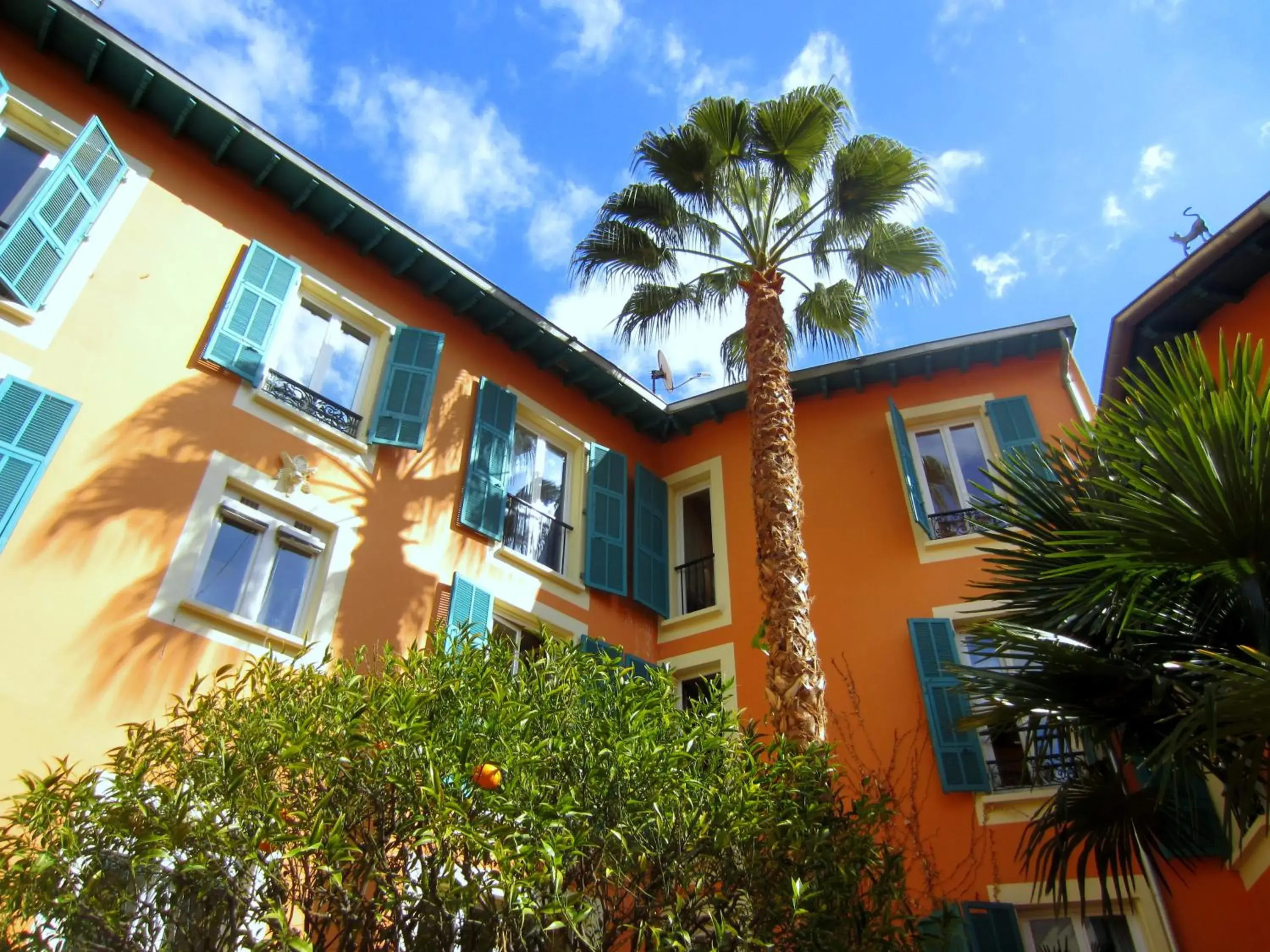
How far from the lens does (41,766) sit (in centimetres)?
623

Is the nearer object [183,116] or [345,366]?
[183,116]

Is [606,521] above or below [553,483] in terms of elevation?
below

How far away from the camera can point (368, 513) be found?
30.5 ft

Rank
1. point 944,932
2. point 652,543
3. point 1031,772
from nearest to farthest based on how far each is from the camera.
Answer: point 944,932
point 1031,772
point 652,543

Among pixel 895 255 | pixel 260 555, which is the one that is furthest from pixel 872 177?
pixel 260 555

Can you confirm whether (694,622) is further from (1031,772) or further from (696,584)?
(1031,772)

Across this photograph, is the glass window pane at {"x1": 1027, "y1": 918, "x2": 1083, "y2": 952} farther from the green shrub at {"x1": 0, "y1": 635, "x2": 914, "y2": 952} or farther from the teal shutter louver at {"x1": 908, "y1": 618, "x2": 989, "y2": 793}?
the green shrub at {"x1": 0, "y1": 635, "x2": 914, "y2": 952}

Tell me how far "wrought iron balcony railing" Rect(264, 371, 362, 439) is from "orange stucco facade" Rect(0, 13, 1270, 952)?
32 cm

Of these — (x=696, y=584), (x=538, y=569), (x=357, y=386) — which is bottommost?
(x=538, y=569)

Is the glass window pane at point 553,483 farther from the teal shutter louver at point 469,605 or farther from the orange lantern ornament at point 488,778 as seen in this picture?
the orange lantern ornament at point 488,778

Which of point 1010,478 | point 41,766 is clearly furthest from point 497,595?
point 1010,478

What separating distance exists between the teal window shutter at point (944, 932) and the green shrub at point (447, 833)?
0.85 feet

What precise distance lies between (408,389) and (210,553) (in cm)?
306

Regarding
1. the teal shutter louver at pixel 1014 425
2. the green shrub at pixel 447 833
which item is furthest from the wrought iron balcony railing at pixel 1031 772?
the green shrub at pixel 447 833
